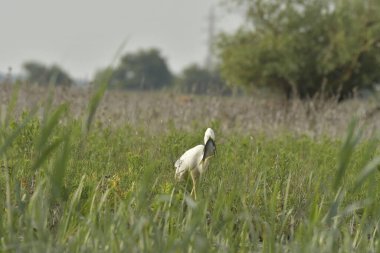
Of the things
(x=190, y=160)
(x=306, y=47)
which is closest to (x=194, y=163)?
(x=190, y=160)

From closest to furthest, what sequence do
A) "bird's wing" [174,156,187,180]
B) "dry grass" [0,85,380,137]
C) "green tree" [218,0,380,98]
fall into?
"bird's wing" [174,156,187,180]
"dry grass" [0,85,380,137]
"green tree" [218,0,380,98]

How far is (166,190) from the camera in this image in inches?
137

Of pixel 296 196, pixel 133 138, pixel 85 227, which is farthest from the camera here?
pixel 133 138

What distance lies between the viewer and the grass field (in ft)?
7.36

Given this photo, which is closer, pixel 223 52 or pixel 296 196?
pixel 296 196

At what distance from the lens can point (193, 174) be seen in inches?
151

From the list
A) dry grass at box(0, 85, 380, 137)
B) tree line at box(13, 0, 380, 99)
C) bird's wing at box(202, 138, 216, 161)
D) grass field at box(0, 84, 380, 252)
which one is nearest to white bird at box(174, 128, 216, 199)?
bird's wing at box(202, 138, 216, 161)

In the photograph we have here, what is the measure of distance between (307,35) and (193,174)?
14.0 meters

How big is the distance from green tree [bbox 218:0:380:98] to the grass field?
7.76 m

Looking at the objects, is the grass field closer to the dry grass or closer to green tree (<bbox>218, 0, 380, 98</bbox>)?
the dry grass

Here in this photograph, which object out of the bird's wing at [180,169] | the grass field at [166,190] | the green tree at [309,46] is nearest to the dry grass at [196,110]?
the grass field at [166,190]

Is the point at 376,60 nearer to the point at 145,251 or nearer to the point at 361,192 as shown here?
the point at 361,192

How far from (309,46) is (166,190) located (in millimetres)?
14146

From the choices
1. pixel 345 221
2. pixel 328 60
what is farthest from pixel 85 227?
pixel 328 60
